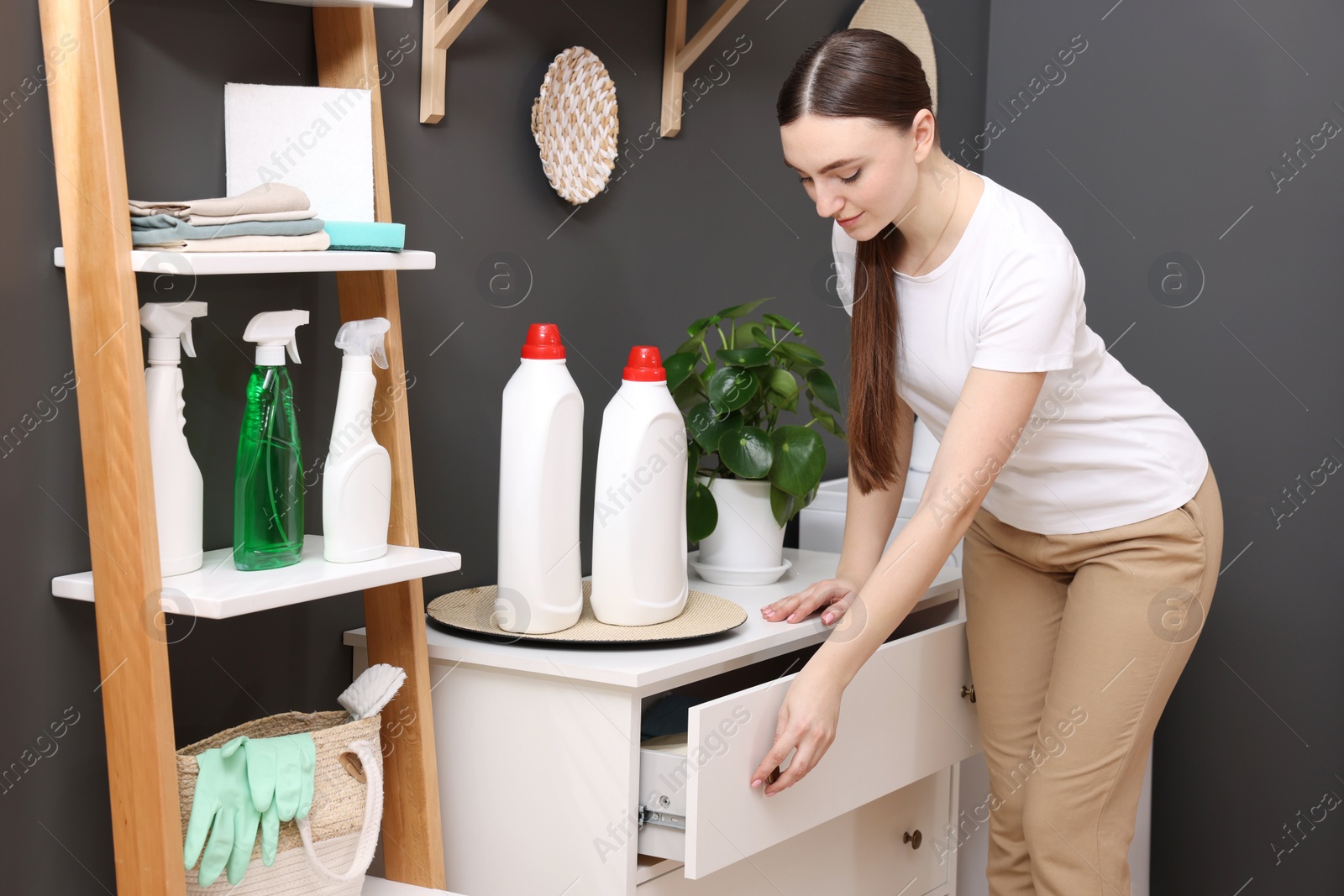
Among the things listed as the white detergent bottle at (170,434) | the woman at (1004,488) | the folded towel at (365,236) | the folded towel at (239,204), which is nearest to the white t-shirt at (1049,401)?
the woman at (1004,488)

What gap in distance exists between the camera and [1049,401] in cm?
133

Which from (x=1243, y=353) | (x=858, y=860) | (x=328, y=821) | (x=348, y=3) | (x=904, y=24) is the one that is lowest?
(x=858, y=860)

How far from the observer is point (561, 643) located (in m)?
1.25

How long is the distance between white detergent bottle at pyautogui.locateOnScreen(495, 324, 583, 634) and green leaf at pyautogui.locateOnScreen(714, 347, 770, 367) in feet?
1.03

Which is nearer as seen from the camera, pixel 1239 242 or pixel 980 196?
pixel 980 196

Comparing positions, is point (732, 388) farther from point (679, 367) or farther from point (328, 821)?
point (328, 821)

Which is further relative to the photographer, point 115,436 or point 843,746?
point 843,746

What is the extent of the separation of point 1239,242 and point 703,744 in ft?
5.13

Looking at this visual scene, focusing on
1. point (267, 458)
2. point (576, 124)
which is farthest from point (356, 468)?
point (576, 124)

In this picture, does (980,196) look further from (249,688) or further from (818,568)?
(249,688)

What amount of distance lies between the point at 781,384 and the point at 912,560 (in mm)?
437

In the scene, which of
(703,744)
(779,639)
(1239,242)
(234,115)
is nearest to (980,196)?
(779,639)

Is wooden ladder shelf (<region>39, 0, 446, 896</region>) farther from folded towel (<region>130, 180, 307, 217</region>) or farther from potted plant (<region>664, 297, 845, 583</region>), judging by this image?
potted plant (<region>664, 297, 845, 583</region>)

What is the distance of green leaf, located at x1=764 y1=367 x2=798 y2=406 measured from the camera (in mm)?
1555
